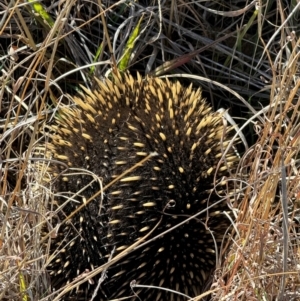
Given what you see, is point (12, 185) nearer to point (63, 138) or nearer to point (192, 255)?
point (63, 138)

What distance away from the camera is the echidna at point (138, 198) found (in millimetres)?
1987

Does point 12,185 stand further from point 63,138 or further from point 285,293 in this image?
point 285,293

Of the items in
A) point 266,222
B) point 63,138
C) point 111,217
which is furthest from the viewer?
point 63,138

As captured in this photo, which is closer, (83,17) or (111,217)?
(111,217)

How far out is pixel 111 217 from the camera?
1994 mm

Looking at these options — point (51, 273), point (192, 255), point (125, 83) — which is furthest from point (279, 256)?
point (125, 83)

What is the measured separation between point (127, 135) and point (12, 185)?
26.3 inches

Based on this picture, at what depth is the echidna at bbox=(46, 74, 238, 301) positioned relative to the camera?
1.99 metres

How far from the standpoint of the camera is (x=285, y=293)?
184 cm

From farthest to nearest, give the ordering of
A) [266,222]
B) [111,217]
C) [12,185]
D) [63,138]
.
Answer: [12,185] → [63,138] → [111,217] → [266,222]

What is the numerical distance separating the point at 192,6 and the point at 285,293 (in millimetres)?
1203

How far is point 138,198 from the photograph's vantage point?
6.59 feet

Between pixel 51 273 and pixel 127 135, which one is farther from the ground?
pixel 127 135

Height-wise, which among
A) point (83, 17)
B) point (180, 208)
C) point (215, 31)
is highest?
point (83, 17)
